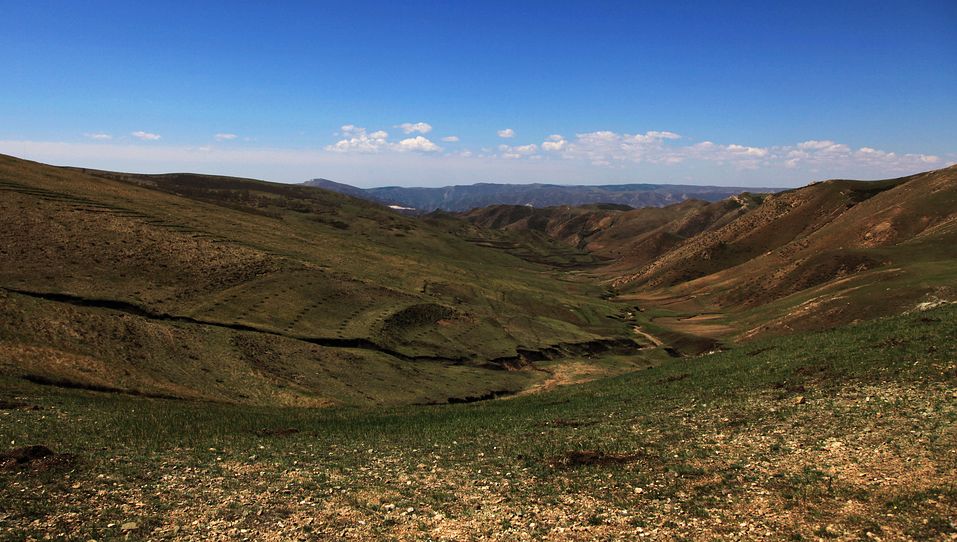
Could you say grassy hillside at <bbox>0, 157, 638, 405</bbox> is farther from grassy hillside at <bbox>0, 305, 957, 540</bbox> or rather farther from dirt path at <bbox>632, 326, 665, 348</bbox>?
grassy hillside at <bbox>0, 305, 957, 540</bbox>

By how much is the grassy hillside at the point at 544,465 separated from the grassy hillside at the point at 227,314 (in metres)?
12.7

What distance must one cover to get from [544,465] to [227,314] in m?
58.2

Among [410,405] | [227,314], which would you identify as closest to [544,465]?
[410,405]

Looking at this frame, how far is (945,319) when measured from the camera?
3566 cm

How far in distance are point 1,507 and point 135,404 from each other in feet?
61.7

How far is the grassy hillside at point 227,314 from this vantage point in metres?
46.9

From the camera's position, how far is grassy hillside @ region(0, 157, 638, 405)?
46906mm

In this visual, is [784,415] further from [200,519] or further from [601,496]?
[200,519]

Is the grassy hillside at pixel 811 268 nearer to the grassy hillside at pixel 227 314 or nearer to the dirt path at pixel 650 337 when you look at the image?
the dirt path at pixel 650 337

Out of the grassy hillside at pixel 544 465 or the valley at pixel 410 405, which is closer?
the grassy hillside at pixel 544 465

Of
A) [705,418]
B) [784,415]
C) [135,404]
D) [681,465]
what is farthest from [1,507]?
[784,415]

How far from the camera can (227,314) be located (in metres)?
68.2

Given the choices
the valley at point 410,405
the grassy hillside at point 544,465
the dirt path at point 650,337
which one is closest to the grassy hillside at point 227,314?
the valley at point 410,405

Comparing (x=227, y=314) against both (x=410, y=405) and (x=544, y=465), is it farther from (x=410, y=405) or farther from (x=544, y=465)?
(x=544, y=465)
